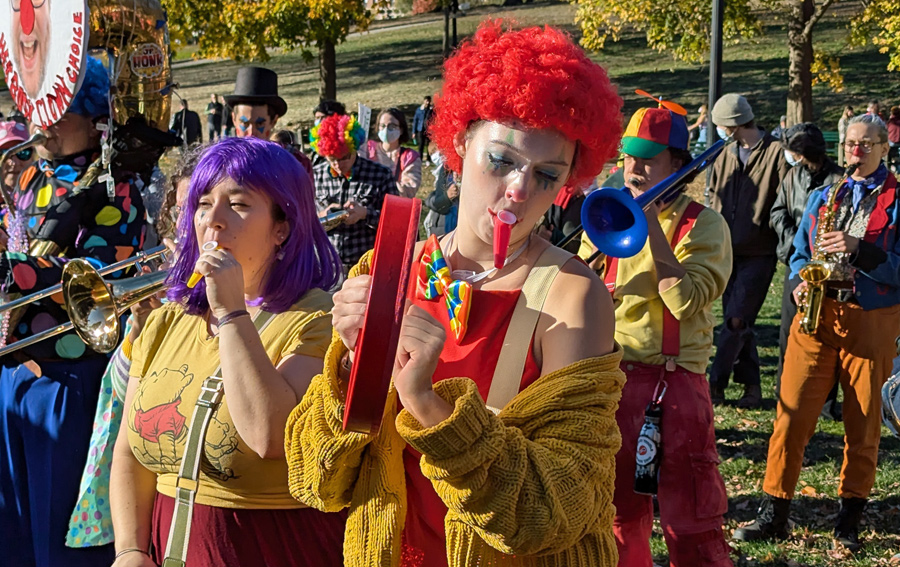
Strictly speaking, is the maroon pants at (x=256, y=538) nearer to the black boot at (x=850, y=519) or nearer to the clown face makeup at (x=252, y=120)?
the black boot at (x=850, y=519)

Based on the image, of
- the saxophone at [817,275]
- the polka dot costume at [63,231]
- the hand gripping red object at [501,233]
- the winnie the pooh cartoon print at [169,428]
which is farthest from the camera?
the saxophone at [817,275]

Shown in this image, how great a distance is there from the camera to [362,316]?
6.13 feet

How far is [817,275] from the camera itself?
5492 millimetres

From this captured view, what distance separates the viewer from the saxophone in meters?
A: 5.43

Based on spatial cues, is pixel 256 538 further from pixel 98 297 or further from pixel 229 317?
pixel 98 297

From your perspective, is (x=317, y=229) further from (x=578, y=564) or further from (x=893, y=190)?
(x=893, y=190)

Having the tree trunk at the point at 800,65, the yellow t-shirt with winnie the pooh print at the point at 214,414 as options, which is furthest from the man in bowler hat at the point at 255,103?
the tree trunk at the point at 800,65

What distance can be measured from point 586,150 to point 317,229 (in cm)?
101

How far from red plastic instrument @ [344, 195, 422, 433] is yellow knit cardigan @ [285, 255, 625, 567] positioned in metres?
0.11

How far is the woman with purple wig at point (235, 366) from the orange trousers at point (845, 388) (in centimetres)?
342

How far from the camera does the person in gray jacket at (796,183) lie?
7.12 m

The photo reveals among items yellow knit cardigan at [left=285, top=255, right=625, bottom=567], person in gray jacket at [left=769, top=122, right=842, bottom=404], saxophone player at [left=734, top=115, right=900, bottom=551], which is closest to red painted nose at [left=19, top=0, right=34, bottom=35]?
yellow knit cardigan at [left=285, top=255, right=625, bottom=567]

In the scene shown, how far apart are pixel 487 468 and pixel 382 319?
1.14 ft

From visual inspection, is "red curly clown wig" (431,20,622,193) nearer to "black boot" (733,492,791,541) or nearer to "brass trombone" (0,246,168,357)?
"brass trombone" (0,246,168,357)
